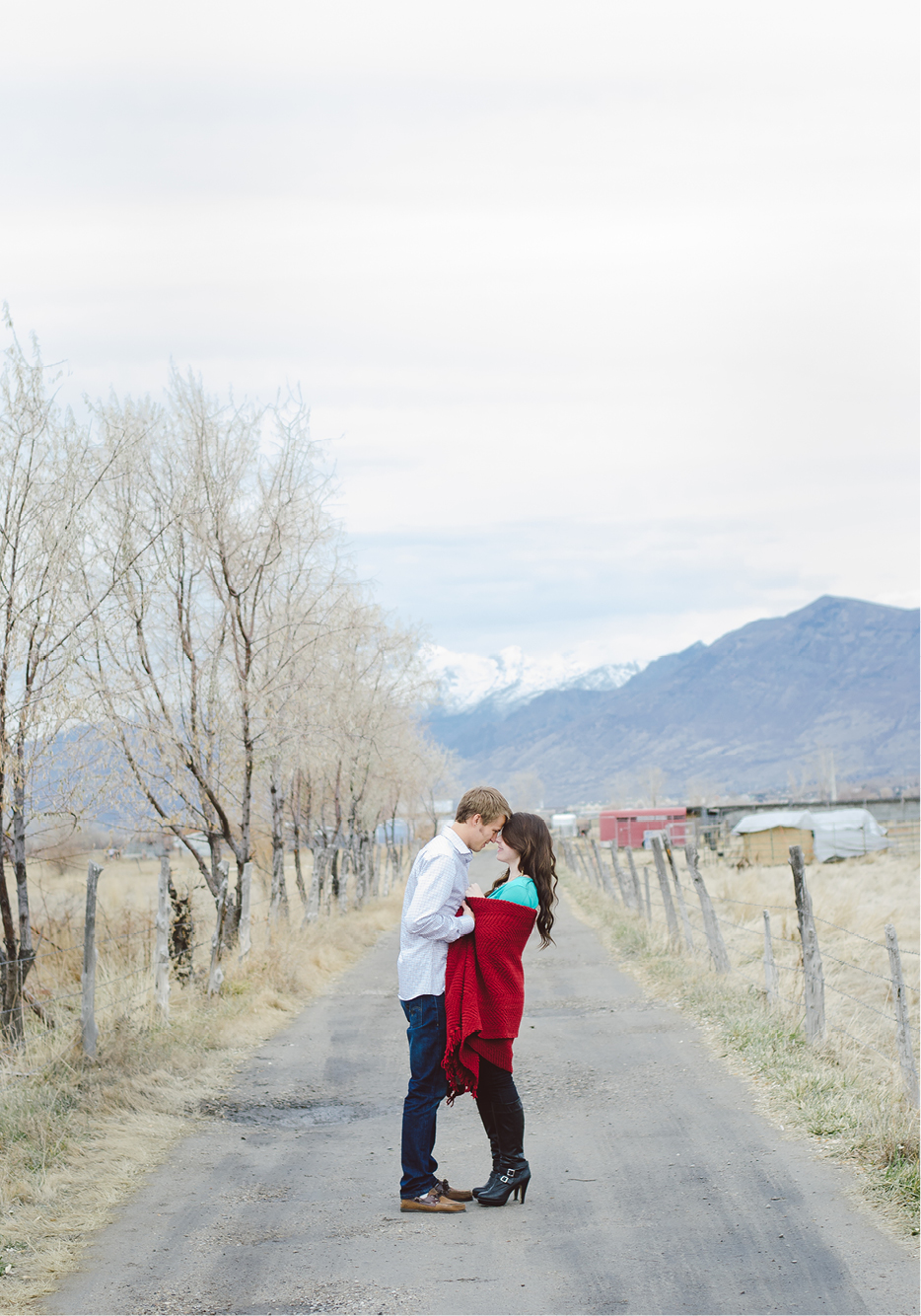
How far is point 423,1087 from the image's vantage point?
533 cm

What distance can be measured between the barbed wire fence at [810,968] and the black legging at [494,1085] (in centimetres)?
263

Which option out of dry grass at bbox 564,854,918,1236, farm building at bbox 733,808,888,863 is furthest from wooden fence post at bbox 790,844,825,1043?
farm building at bbox 733,808,888,863

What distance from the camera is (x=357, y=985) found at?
14430 mm

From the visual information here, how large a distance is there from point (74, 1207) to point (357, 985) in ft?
29.6

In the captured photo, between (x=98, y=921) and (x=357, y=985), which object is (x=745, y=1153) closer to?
(x=357, y=985)

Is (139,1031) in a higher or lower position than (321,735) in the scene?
lower

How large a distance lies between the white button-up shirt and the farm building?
41541 millimetres

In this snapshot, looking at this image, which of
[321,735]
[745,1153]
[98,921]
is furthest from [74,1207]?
[98,921]

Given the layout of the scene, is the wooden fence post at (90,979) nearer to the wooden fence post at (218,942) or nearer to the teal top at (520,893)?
the wooden fence post at (218,942)

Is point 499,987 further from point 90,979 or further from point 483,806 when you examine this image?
point 90,979

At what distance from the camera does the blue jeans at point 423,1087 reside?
209 inches

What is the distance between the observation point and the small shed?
45.3 meters

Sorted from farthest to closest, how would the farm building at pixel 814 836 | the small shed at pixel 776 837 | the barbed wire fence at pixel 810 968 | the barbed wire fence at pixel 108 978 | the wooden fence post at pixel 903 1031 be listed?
the farm building at pixel 814 836 → the small shed at pixel 776 837 → the barbed wire fence at pixel 108 978 → the barbed wire fence at pixel 810 968 → the wooden fence post at pixel 903 1031

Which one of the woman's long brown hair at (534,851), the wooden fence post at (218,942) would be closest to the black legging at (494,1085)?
the woman's long brown hair at (534,851)
